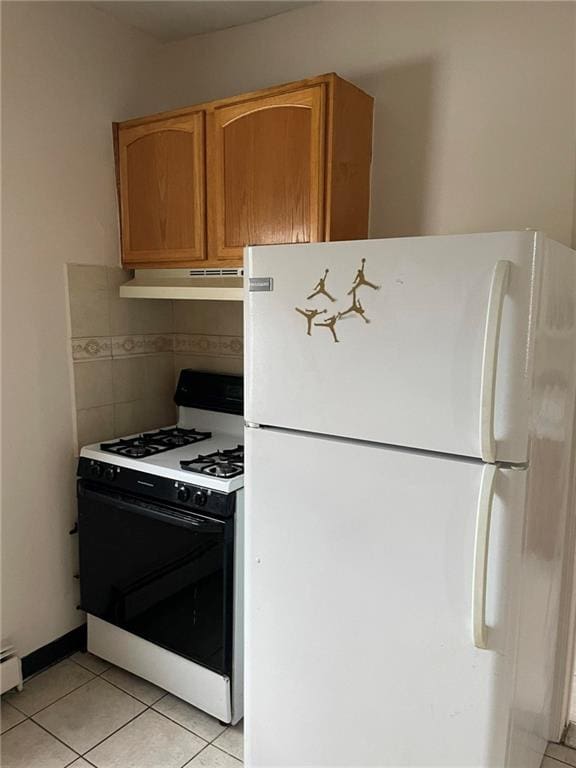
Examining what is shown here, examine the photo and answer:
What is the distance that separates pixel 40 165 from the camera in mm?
2203

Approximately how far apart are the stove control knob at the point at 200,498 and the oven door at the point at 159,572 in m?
0.05

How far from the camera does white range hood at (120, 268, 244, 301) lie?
2.19 metres

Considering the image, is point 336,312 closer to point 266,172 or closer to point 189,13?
point 266,172

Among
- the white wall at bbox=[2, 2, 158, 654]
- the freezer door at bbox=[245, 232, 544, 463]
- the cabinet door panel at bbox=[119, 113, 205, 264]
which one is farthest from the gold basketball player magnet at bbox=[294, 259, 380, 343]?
the white wall at bbox=[2, 2, 158, 654]

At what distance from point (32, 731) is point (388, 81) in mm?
2667

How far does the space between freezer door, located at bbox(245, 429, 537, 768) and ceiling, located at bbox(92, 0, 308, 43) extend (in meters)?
1.70

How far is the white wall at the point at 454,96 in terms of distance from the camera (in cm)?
182

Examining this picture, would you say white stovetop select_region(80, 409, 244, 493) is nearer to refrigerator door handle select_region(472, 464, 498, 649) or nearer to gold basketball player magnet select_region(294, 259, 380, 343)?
gold basketball player magnet select_region(294, 259, 380, 343)

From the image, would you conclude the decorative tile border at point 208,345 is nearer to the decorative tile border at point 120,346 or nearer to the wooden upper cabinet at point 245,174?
the decorative tile border at point 120,346

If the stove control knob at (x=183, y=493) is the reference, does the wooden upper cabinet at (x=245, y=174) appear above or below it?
above

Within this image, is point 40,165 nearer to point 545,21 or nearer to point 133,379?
point 133,379

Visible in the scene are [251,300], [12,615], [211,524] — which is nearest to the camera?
[251,300]

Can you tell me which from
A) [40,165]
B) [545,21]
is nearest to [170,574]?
[40,165]

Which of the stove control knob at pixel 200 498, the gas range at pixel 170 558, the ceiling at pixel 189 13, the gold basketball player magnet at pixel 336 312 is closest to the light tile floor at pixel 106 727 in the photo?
the gas range at pixel 170 558
